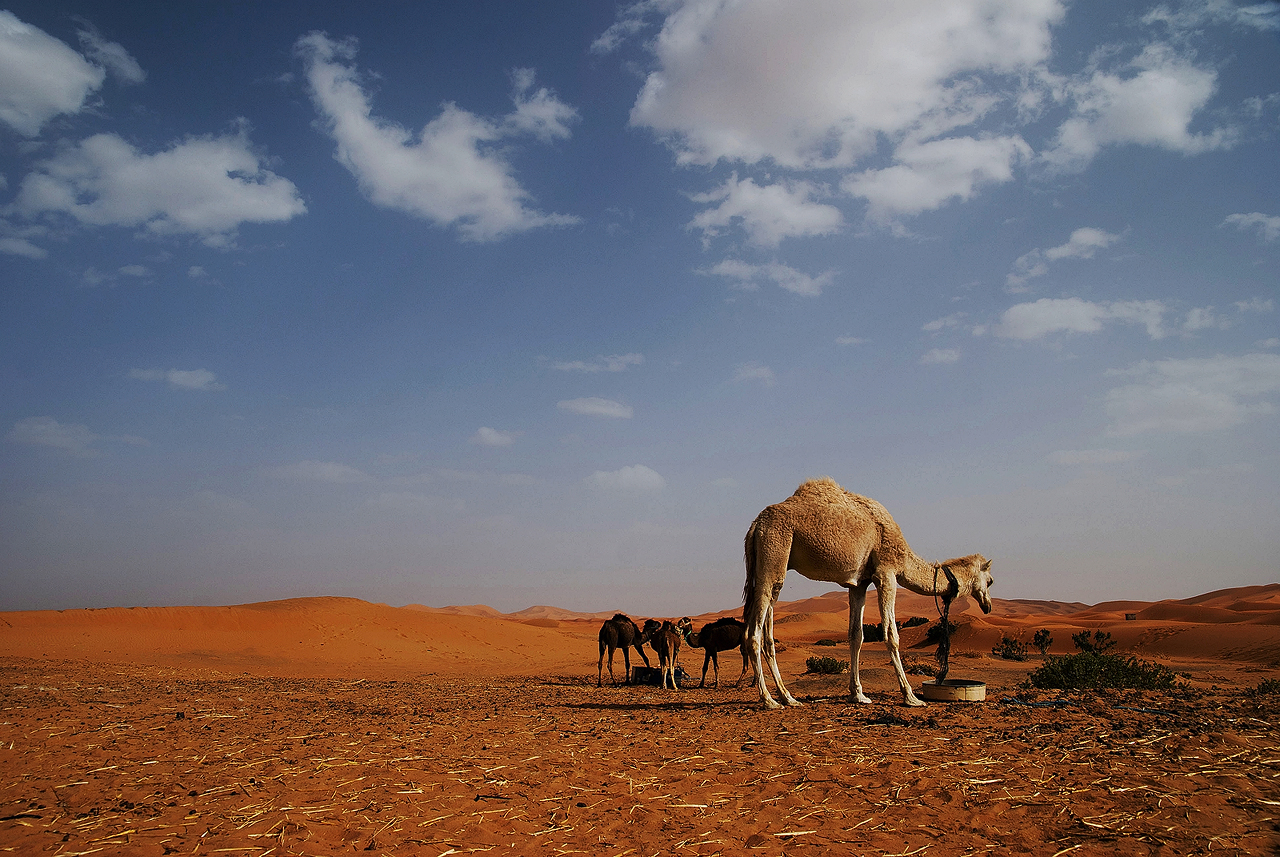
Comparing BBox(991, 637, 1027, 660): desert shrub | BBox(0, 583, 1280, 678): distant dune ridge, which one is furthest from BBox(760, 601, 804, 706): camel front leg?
BBox(991, 637, 1027, 660): desert shrub

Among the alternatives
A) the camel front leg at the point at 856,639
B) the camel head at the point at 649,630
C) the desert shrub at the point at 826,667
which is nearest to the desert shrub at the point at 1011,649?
the desert shrub at the point at 826,667

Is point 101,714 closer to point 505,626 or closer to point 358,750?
point 358,750

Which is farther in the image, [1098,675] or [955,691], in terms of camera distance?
[1098,675]

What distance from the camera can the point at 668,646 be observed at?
57.7 ft

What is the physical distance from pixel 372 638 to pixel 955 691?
31.3 meters

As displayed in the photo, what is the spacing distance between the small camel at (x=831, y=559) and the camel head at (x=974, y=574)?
0.83 ft

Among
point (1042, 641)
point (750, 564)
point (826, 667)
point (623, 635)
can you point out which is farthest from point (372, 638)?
point (1042, 641)

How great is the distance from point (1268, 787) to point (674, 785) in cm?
512

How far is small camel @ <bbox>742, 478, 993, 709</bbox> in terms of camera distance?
11172mm

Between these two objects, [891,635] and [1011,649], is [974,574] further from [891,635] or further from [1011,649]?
[1011,649]

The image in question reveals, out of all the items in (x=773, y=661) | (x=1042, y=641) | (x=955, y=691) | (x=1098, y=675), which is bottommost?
(x=1042, y=641)

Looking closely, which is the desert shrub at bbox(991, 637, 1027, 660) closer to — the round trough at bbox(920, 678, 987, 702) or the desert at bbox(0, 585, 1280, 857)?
the desert at bbox(0, 585, 1280, 857)

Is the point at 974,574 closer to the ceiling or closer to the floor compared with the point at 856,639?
closer to the ceiling

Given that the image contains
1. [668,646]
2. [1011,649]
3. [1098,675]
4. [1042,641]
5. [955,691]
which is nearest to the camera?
[955,691]
